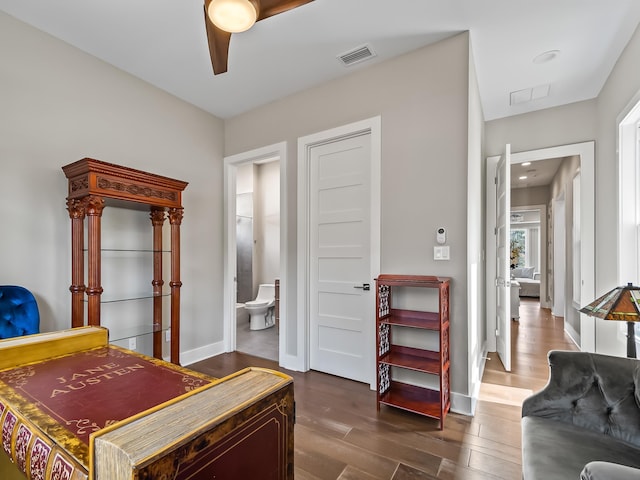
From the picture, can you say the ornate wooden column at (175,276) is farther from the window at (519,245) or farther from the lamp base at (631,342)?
the window at (519,245)

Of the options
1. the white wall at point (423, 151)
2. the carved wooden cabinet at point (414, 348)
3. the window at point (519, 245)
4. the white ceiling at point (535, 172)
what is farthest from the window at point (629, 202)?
the window at point (519, 245)

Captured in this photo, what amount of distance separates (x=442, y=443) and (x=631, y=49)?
3228 millimetres

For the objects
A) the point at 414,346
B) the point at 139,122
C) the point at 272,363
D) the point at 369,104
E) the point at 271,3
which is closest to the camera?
the point at 271,3

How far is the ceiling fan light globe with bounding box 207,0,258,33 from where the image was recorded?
54.0 inches

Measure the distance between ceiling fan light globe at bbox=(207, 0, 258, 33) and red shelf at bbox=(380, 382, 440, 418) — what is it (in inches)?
102

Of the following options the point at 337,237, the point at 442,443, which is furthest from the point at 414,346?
the point at 337,237

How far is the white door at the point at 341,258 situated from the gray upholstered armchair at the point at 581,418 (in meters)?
1.48

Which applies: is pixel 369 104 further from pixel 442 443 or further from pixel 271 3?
pixel 442 443

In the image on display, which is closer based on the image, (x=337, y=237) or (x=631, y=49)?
(x=631, y=49)

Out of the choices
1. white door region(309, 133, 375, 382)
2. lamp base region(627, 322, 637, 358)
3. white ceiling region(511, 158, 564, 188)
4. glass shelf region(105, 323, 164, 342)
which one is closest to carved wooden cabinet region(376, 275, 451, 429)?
white door region(309, 133, 375, 382)

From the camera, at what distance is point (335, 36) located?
2473 mm

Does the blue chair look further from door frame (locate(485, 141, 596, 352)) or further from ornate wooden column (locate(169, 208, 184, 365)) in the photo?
door frame (locate(485, 141, 596, 352))

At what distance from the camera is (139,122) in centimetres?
311

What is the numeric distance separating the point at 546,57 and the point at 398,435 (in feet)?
10.7
